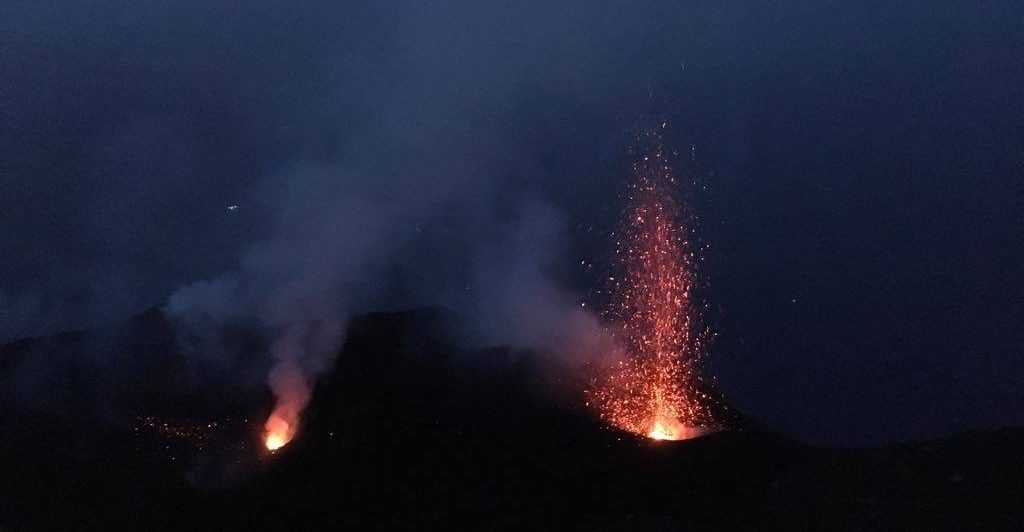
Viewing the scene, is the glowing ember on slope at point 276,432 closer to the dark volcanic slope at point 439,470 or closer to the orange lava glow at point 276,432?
the orange lava glow at point 276,432

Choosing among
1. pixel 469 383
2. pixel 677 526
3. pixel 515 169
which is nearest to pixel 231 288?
pixel 469 383

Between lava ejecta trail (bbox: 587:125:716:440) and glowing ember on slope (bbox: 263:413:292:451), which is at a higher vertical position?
lava ejecta trail (bbox: 587:125:716:440)

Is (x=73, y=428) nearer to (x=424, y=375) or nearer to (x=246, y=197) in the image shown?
(x=424, y=375)

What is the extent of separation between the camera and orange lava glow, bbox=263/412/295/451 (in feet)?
53.2

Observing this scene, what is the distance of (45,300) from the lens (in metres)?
35.2

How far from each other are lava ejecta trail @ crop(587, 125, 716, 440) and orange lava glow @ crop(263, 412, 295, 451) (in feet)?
22.4

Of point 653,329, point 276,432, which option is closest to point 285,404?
point 276,432

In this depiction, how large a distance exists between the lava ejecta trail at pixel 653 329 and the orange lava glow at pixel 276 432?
683 cm

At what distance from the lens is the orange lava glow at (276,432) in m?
16.2

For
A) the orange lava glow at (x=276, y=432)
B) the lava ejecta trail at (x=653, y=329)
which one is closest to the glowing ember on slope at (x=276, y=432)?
the orange lava glow at (x=276, y=432)

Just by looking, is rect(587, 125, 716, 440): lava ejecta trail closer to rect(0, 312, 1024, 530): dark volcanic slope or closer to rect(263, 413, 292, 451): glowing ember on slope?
rect(0, 312, 1024, 530): dark volcanic slope

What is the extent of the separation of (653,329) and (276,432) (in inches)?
550

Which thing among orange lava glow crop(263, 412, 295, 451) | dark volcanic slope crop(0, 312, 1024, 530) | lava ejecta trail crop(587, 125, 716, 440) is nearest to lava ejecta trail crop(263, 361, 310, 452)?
orange lava glow crop(263, 412, 295, 451)

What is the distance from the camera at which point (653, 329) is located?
2616 cm
